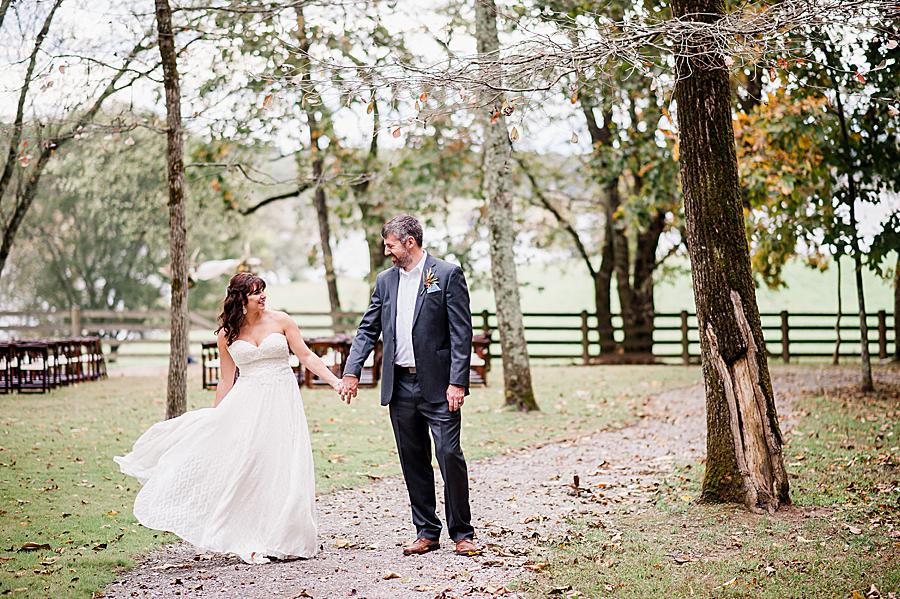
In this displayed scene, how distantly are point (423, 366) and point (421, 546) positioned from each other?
1.20m

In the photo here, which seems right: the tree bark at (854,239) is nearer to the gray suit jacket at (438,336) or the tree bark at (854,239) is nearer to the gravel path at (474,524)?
the gravel path at (474,524)

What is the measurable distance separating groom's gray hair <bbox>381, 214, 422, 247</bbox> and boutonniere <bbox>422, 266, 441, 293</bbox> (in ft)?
0.74

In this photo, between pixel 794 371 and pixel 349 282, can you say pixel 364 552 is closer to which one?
pixel 794 371

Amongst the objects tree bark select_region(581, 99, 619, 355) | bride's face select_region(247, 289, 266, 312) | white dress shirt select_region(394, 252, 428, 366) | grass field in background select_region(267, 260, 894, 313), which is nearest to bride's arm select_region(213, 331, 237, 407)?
bride's face select_region(247, 289, 266, 312)

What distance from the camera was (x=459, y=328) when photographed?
19.5 feet

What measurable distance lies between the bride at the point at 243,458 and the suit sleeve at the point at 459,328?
0.85 meters

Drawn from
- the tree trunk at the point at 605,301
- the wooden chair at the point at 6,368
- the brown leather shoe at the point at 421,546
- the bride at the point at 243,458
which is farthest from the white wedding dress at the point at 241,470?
the tree trunk at the point at 605,301

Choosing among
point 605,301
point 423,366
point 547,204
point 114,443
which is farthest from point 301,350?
point 605,301

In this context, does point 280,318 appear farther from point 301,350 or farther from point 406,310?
point 406,310

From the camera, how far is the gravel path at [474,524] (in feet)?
17.6

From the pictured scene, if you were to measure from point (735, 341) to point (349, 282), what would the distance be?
50.4 m

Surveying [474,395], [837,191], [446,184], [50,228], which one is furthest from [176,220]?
[50,228]

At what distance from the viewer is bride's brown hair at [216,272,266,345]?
6.21m

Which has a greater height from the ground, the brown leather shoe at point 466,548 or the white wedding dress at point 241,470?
the white wedding dress at point 241,470
